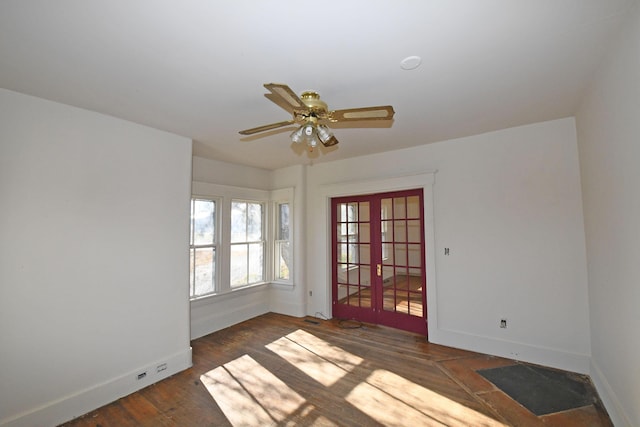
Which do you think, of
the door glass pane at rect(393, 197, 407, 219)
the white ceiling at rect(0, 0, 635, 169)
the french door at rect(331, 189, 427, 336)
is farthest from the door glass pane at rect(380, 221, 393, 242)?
the white ceiling at rect(0, 0, 635, 169)

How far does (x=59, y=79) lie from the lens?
6.55ft

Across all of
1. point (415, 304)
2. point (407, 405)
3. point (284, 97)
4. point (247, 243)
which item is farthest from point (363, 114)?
point (247, 243)

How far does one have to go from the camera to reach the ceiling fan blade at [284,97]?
144cm

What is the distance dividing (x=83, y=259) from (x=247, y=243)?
2448 millimetres

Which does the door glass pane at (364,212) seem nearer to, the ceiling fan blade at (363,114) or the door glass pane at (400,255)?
the door glass pane at (400,255)

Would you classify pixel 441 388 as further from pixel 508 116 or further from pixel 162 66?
pixel 162 66

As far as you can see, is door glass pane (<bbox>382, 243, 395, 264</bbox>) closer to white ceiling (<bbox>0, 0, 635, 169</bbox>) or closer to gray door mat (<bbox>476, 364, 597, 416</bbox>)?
gray door mat (<bbox>476, 364, 597, 416</bbox>)

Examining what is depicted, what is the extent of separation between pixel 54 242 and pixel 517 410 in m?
4.11

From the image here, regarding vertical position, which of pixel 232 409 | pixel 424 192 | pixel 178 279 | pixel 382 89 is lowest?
pixel 232 409

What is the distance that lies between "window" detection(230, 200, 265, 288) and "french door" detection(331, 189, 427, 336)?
1.37 metres

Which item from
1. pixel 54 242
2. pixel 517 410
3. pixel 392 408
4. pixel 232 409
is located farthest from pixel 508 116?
pixel 54 242

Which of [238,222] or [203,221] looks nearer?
[203,221]

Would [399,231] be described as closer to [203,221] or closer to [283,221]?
[283,221]

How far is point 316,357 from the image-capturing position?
3248 mm
